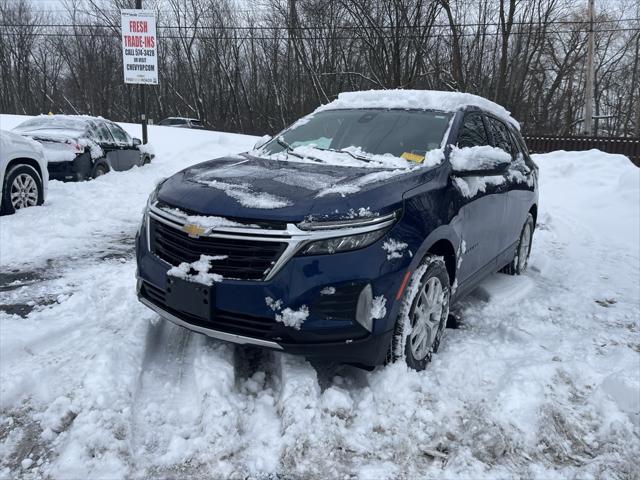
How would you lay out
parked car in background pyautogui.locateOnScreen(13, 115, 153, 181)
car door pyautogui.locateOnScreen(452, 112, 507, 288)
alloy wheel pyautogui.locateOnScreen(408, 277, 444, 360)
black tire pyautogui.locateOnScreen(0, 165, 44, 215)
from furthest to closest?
parked car in background pyautogui.locateOnScreen(13, 115, 153, 181)
black tire pyautogui.locateOnScreen(0, 165, 44, 215)
car door pyautogui.locateOnScreen(452, 112, 507, 288)
alloy wheel pyautogui.locateOnScreen(408, 277, 444, 360)

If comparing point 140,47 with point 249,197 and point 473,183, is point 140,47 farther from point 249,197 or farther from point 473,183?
point 249,197

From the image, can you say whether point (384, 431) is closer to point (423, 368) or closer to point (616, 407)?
point (423, 368)

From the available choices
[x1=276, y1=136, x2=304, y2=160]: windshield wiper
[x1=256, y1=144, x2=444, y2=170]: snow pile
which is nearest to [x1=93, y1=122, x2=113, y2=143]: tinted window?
[x1=276, y1=136, x2=304, y2=160]: windshield wiper

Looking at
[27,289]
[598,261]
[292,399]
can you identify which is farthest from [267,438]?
[598,261]

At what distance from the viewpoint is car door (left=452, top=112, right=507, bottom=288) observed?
11.9ft

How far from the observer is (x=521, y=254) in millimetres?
5582

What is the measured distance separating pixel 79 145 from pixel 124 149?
2.46 metres

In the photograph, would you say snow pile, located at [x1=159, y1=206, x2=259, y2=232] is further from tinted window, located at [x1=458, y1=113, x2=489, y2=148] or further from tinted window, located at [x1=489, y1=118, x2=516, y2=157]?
tinted window, located at [x1=489, y1=118, x2=516, y2=157]

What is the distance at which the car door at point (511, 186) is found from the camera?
458cm

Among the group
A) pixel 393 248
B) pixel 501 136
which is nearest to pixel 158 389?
pixel 393 248

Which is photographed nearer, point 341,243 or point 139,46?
point 341,243

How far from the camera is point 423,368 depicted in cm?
327

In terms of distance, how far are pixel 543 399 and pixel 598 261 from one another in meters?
4.09

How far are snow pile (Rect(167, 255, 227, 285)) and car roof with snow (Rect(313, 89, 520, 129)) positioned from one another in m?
2.29
